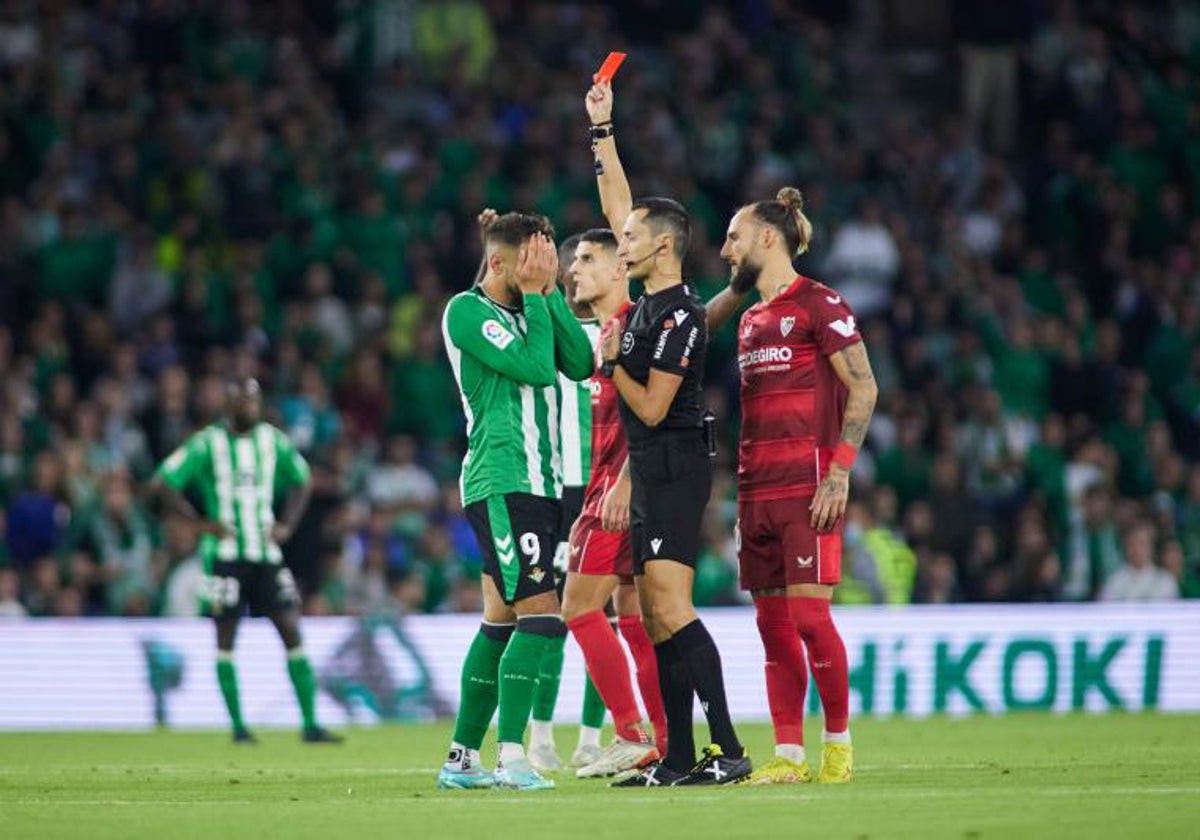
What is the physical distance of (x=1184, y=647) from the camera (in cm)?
1800

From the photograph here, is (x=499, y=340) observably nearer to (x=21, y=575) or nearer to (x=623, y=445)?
(x=623, y=445)

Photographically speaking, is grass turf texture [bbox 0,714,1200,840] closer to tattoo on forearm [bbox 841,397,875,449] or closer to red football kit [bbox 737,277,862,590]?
red football kit [bbox 737,277,862,590]

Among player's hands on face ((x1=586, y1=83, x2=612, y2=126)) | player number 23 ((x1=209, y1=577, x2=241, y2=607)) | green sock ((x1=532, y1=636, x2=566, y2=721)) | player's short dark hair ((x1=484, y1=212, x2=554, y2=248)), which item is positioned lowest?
green sock ((x1=532, y1=636, x2=566, y2=721))

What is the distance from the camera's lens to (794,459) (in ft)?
35.3

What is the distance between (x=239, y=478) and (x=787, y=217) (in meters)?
6.45

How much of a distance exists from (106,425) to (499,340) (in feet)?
33.2

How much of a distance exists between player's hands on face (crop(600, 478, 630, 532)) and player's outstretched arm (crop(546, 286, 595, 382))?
1.81 feet

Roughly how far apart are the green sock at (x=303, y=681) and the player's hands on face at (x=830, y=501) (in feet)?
20.0

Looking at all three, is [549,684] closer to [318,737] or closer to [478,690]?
[478,690]

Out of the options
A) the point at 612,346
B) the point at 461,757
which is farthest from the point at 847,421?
the point at 461,757

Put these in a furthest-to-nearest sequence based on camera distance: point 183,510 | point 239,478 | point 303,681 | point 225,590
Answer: point 183,510 → point 239,478 → point 225,590 → point 303,681

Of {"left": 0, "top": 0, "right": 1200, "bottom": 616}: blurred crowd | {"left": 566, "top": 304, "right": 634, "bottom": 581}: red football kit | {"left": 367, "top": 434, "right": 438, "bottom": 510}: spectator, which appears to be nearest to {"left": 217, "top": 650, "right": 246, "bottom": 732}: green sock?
{"left": 0, "top": 0, "right": 1200, "bottom": 616}: blurred crowd

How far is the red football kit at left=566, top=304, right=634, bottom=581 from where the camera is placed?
11.4 meters

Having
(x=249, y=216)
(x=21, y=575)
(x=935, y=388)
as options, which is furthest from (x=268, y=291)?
(x=935, y=388)
